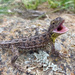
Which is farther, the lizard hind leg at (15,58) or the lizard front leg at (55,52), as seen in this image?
the lizard front leg at (55,52)

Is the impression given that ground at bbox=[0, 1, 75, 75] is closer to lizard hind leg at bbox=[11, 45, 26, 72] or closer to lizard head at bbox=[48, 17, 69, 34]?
lizard hind leg at bbox=[11, 45, 26, 72]

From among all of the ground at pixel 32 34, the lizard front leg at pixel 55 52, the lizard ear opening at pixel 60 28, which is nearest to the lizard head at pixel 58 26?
the lizard ear opening at pixel 60 28

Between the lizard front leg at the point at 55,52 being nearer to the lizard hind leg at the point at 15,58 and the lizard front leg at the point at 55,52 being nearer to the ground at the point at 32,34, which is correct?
the ground at the point at 32,34

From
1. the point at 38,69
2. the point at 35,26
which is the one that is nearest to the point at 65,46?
the point at 38,69

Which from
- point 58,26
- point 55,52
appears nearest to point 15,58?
point 55,52

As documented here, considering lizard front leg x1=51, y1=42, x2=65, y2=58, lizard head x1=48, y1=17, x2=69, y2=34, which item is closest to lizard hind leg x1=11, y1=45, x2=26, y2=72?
lizard front leg x1=51, y1=42, x2=65, y2=58

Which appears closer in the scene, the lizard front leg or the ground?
the ground

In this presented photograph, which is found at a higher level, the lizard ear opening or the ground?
the lizard ear opening

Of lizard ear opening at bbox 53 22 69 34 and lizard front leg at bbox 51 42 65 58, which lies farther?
lizard front leg at bbox 51 42 65 58

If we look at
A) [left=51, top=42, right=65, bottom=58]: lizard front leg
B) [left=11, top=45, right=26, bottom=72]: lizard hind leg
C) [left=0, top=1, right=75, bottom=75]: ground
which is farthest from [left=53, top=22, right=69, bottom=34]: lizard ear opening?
[left=11, top=45, right=26, bottom=72]: lizard hind leg

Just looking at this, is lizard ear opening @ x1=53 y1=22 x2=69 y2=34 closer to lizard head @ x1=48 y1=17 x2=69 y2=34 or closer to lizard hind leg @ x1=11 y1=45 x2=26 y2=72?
lizard head @ x1=48 y1=17 x2=69 y2=34

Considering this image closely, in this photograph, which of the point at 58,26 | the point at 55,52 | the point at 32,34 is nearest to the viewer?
the point at 58,26

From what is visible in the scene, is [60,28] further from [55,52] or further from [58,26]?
[55,52]
